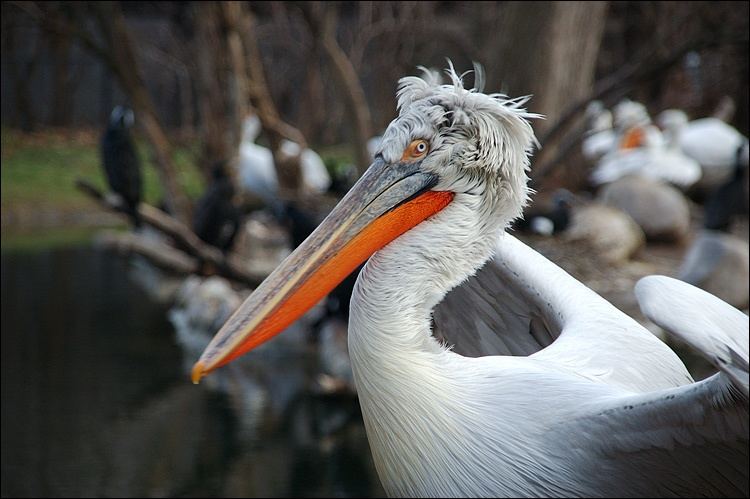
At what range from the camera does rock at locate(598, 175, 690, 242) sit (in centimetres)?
830

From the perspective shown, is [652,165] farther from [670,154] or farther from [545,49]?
[545,49]

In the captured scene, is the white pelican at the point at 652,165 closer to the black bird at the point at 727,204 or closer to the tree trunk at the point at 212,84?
the black bird at the point at 727,204

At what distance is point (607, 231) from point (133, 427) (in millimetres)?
4206

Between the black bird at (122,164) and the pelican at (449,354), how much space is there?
3.78 metres

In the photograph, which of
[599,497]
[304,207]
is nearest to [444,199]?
[599,497]

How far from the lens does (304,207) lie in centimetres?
652

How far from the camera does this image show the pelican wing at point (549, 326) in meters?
2.14

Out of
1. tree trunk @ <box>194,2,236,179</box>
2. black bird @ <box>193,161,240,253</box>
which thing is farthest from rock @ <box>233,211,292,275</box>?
black bird @ <box>193,161,240,253</box>

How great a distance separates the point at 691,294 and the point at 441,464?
0.61m

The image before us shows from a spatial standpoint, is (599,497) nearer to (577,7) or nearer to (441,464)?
(441,464)

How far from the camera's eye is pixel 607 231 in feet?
23.7

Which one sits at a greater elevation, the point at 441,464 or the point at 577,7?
the point at 441,464

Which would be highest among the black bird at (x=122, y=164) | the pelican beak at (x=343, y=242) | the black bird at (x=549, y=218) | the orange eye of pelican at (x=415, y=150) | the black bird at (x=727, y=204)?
the orange eye of pelican at (x=415, y=150)

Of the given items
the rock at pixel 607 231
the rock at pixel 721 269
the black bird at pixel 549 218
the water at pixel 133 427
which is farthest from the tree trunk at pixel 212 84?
the rock at pixel 721 269
